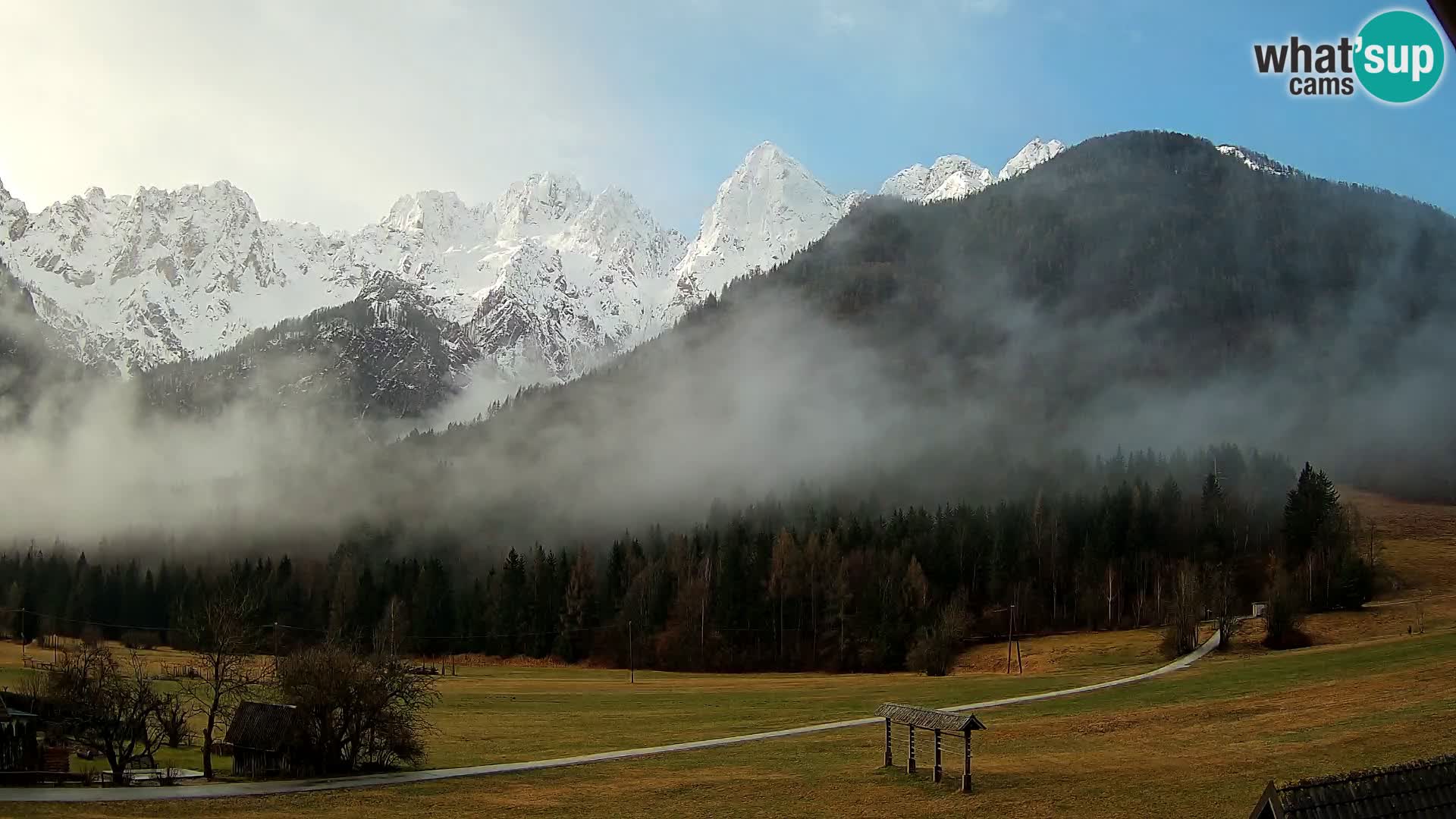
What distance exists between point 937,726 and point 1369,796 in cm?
2447

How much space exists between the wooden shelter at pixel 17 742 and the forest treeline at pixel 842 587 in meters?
83.1

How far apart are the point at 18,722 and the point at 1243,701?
69.7 metres

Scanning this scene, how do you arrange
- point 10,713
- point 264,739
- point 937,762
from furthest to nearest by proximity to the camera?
point 10,713 < point 264,739 < point 937,762

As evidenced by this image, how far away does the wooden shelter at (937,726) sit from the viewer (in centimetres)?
4188

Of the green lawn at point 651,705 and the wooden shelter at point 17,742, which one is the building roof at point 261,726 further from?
the wooden shelter at point 17,742

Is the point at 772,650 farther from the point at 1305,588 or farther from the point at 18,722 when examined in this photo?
the point at 18,722

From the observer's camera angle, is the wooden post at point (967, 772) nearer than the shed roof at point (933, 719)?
Yes

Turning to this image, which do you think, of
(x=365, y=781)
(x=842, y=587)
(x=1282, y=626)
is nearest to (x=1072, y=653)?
(x=1282, y=626)

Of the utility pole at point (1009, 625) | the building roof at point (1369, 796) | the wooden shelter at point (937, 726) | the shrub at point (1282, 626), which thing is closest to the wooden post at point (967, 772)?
the wooden shelter at point (937, 726)

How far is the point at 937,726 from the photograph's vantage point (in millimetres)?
43562

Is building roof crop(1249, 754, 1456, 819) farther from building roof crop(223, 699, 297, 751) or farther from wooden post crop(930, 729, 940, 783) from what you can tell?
building roof crop(223, 699, 297, 751)

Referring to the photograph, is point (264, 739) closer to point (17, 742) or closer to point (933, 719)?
point (17, 742)

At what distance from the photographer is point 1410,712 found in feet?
154

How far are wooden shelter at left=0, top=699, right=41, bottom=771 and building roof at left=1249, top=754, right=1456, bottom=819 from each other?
63078mm
